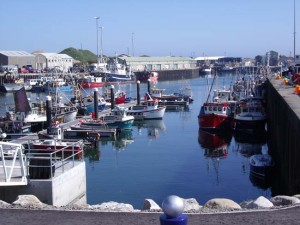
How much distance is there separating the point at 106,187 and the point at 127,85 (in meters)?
90.4

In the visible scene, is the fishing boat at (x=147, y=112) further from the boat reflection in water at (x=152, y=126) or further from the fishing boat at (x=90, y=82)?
the fishing boat at (x=90, y=82)

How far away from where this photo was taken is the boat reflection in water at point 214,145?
1235 inches

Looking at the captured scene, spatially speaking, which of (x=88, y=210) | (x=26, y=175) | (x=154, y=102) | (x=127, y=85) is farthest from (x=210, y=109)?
(x=127, y=85)

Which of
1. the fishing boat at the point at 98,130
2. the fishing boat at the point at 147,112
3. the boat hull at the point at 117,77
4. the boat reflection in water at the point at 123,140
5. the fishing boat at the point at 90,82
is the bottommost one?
the boat reflection in water at the point at 123,140

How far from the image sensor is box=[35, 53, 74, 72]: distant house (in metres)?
143

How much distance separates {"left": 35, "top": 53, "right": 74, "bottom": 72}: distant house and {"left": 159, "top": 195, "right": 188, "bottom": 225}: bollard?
136 meters

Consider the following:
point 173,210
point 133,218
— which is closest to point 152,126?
point 133,218

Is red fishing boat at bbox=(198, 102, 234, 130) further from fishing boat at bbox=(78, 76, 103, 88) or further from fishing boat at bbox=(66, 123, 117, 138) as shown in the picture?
fishing boat at bbox=(78, 76, 103, 88)

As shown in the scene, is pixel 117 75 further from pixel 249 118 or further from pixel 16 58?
pixel 249 118

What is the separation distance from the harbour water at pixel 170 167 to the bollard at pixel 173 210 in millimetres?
15401

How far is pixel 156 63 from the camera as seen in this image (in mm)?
164375

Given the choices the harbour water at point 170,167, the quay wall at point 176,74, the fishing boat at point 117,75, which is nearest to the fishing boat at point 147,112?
the harbour water at point 170,167

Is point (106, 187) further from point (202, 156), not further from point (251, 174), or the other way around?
point (202, 156)

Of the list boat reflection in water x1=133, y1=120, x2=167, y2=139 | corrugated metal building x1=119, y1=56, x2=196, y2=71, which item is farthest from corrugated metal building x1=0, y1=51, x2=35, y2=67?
boat reflection in water x1=133, y1=120, x2=167, y2=139
